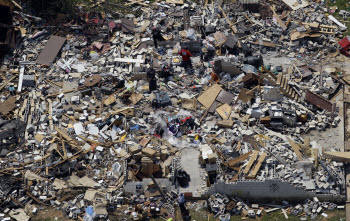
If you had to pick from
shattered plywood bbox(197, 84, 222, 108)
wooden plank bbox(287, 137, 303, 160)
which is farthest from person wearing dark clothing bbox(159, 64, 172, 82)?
wooden plank bbox(287, 137, 303, 160)

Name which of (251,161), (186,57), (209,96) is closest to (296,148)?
(251,161)

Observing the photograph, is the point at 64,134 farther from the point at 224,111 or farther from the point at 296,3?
the point at 296,3

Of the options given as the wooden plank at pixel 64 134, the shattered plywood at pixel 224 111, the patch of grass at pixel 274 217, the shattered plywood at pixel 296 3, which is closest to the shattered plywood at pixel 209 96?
the shattered plywood at pixel 224 111

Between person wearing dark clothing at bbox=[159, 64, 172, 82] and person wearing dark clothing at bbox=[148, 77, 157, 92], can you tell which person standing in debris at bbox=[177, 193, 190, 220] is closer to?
person wearing dark clothing at bbox=[148, 77, 157, 92]

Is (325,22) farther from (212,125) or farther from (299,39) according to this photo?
(212,125)

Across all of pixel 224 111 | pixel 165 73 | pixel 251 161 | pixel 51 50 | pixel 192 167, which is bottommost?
pixel 192 167

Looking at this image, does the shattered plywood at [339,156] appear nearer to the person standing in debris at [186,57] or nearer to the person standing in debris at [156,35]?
the person standing in debris at [186,57]

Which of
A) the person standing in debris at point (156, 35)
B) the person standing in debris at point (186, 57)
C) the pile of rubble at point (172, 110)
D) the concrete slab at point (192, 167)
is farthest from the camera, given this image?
the person standing in debris at point (156, 35)
